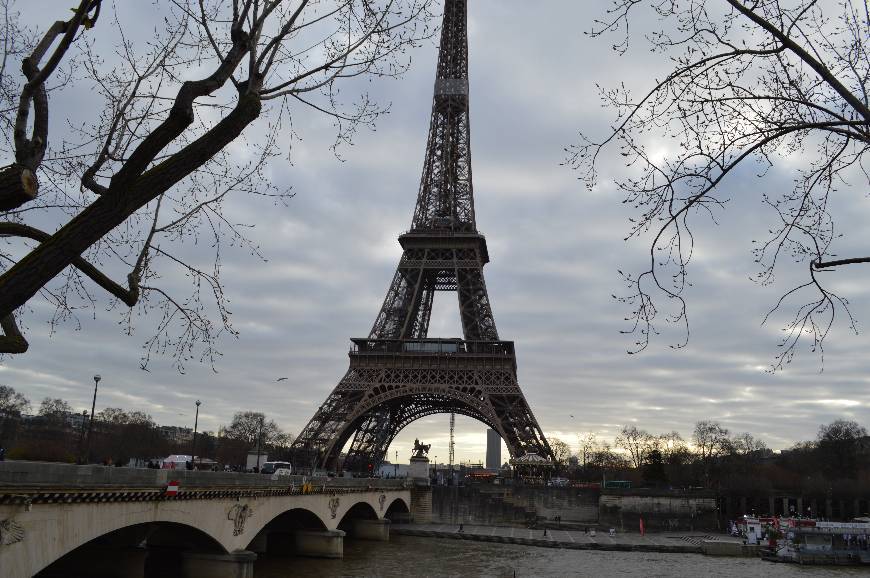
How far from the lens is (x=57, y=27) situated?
21.8 ft

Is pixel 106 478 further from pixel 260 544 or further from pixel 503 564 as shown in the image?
pixel 503 564

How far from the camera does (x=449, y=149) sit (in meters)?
77.3

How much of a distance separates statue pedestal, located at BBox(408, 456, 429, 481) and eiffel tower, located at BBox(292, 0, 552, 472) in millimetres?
4251

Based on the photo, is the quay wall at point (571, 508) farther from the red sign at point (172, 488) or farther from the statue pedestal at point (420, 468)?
the red sign at point (172, 488)

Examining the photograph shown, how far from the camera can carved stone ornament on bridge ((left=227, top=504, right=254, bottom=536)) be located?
86.8 ft

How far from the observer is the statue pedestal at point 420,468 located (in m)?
72.0

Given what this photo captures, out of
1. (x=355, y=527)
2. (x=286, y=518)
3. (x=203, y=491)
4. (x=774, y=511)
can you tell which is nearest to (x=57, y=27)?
(x=203, y=491)

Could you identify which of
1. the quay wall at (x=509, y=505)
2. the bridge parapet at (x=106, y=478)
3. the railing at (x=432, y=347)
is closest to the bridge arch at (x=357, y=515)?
the quay wall at (x=509, y=505)


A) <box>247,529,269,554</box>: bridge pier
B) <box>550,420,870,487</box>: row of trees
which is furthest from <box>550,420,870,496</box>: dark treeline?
<box>247,529,269,554</box>: bridge pier

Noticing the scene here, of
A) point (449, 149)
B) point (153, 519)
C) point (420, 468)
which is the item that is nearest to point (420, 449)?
point (420, 468)

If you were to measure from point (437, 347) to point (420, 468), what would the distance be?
46.0 ft

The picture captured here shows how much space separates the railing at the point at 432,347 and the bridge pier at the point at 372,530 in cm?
1884

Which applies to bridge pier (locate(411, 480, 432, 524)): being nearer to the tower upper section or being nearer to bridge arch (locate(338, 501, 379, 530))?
bridge arch (locate(338, 501, 379, 530))

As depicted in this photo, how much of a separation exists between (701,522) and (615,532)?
10.5 meters
